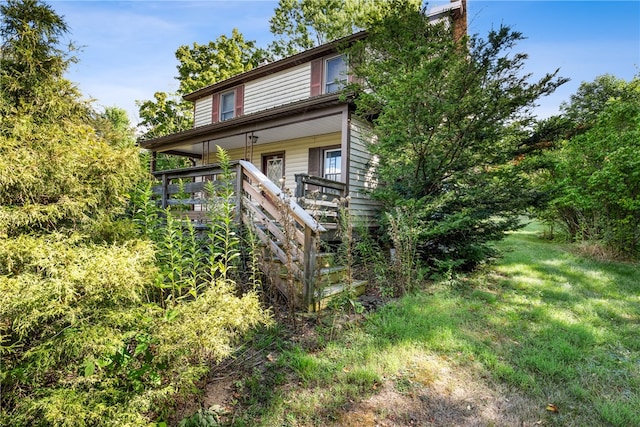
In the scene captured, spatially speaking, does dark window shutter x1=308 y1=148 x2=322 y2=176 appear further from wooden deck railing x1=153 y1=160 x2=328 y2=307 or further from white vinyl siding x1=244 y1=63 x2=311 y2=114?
wooden deck railing x1=153 y1=160 x2=328 y2=307

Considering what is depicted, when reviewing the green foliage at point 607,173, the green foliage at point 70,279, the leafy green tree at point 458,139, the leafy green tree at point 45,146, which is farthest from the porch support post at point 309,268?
the green foliage at point 607,173

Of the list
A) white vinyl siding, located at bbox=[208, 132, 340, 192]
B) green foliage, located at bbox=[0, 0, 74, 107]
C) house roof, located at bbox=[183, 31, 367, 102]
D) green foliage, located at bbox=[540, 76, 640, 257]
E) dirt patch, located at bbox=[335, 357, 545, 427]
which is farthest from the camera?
white vinyl siding, located at bbox=[208, 132, 340, 192]

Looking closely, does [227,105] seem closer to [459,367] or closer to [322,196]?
[322,196]

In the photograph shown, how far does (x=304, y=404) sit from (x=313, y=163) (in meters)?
7.88

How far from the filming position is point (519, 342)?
10.5 feet

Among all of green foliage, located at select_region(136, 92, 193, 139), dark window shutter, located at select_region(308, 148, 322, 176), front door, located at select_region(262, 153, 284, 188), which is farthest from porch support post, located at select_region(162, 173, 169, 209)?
green foliage, located at select_region(136, 92, 193, 139)

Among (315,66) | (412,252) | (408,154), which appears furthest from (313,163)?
(412,252)

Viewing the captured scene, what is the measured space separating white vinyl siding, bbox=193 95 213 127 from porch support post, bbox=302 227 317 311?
11.9 m

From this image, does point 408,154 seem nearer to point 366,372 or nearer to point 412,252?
point 412,252

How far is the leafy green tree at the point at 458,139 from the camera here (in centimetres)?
522

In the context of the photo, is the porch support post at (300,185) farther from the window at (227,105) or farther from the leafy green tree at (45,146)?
the window at (227,105)

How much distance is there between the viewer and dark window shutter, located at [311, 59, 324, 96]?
1011cm

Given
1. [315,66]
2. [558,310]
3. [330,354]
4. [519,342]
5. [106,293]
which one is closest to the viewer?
[106,293]

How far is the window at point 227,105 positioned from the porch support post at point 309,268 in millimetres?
10799
